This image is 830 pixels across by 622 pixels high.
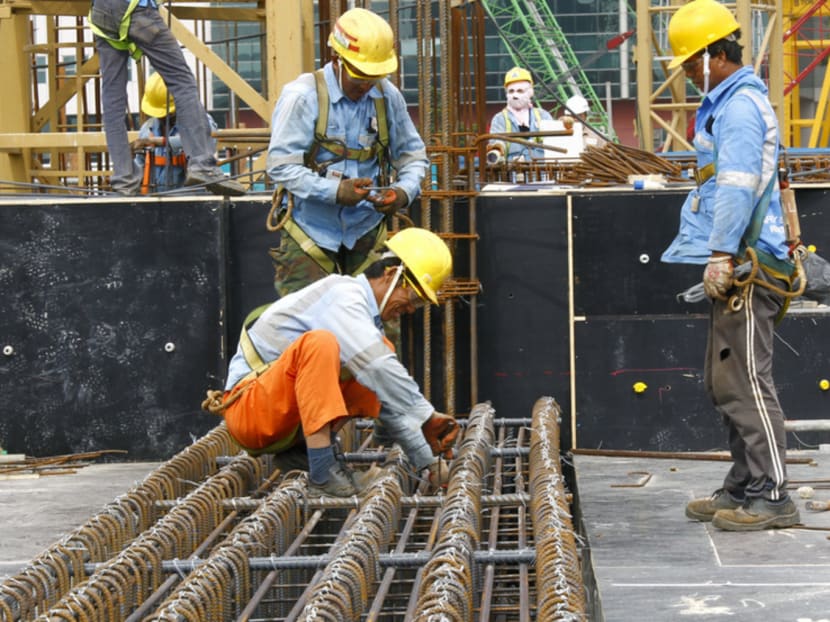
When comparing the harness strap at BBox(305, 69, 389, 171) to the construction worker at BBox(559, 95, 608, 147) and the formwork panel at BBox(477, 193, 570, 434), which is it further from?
the construction worker at BBox(559, 95, 608, 147)

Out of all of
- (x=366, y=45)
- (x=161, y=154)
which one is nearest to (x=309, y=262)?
(x=366, y=45)

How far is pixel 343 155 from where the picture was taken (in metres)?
7.51

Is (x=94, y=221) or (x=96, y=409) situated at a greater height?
(x=94, y=221)

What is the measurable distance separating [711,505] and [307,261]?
2344mm

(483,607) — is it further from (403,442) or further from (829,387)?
(829,387)

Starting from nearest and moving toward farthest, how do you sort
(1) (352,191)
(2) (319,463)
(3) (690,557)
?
(3) (690,557)
(2) (319,463)
(1) (352,191)

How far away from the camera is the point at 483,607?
A: 4.94 metres

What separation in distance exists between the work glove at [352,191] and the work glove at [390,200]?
3.2 inches

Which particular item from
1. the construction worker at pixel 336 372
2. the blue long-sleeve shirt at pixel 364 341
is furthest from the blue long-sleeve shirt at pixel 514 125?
the blue long-sleeve shirt at pixel 364 341

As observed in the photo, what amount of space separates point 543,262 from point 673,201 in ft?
2.79

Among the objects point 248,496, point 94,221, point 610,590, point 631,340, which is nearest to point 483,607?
point 610,590

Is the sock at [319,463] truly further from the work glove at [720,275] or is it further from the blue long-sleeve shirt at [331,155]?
the work glove at [720,275]

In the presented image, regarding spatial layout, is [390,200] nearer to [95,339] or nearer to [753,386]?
[753,386]

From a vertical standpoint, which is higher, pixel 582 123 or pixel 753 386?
pixel 582 123
